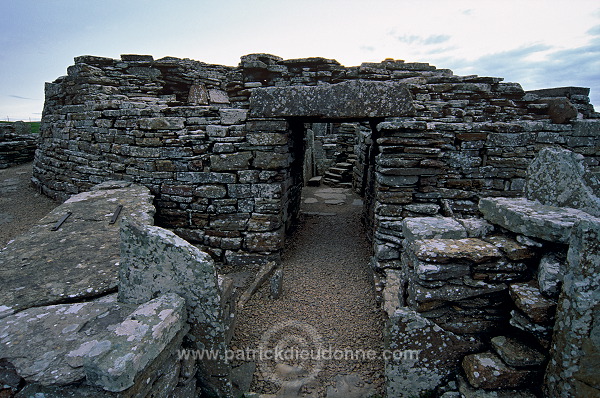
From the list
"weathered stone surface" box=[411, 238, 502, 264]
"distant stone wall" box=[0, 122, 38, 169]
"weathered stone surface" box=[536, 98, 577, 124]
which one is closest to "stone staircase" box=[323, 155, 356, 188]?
"weathered stone surface" box=[536, 98, 577, 124]

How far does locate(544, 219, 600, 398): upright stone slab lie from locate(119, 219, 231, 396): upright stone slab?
2.56 meters

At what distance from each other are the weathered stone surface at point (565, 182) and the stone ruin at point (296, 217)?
14 millimetres

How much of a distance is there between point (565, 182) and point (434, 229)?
48.4 inches

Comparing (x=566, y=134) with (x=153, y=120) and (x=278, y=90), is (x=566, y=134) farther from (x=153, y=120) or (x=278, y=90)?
(x=153, y=120)

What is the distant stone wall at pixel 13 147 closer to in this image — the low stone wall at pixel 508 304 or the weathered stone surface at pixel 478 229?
the low stone wall at pixel 508 304

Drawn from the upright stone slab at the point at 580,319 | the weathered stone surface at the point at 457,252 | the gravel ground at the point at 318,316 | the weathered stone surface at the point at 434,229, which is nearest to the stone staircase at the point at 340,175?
the gravel ground at the point at 318,316

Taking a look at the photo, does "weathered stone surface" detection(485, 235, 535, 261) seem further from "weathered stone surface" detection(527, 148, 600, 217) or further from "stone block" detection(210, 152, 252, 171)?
"stone block" detection(210, 152, 252, 171)

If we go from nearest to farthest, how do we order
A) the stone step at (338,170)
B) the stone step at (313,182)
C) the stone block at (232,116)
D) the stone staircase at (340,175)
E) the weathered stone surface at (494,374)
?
the weathered stone surface at (494,374)
the stone block at (232,116)
the stone step at (313,182)
the stone staircase at (340,175)
the stone step at (338,170)

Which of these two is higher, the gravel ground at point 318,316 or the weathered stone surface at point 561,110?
the weathered stone surface at point 561,110

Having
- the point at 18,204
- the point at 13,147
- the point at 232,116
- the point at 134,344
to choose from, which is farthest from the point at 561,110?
the point at 13,147

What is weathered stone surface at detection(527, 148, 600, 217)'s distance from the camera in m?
2.79

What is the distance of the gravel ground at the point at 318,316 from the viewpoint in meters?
3.31

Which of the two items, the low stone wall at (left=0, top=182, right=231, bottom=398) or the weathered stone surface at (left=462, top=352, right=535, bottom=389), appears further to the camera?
the weathered stone surface at (left=462, top=352, right=535, bottom=389)

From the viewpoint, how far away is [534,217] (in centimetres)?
251
